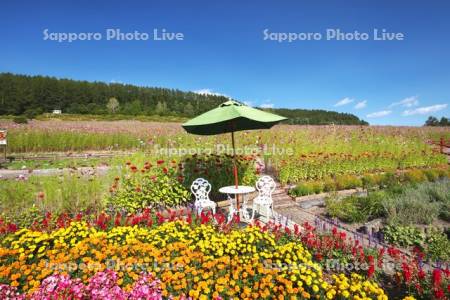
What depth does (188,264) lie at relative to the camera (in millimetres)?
2906

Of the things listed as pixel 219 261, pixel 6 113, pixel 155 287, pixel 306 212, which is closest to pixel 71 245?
pixel 155 287

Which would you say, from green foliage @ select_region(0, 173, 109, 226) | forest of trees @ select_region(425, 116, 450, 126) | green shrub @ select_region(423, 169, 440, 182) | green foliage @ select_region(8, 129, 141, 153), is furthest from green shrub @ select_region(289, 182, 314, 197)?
forest of trees @ select_region(425, 116, 450, 126)

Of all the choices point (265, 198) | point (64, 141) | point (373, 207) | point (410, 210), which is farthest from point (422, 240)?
point (64, 141)

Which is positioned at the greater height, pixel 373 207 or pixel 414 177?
pixel 414 177

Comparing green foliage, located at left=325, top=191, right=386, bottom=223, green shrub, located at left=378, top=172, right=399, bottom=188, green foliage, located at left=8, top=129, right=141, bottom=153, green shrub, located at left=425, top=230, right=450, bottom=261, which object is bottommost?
green shrub, located at left=425, top=230, right=450, bottom=261

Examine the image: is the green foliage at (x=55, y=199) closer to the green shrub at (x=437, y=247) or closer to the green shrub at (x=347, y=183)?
the green shrub at (x=437, y=247)

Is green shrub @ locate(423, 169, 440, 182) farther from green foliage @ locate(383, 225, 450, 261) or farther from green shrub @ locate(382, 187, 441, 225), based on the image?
green foliage @ locate(383, 225, 450, 261)

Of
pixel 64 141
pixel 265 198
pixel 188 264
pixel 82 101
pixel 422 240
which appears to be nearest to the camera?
pixel 188 264

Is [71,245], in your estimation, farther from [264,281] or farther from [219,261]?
[264,281]

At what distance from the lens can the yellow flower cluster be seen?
2555mm

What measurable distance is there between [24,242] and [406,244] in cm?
535

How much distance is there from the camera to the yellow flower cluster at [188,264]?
8.38 feet

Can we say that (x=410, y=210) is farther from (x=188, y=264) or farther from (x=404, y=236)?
(x=188, y=264)

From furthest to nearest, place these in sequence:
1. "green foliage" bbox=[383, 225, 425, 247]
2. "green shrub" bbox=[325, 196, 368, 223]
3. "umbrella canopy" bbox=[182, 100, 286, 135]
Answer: "green shrub" bbox=[325, 196, 368, 223] < "umbrella canopy" bbox=[182, 100, 286, 135] < "green foliage" bbox=[383, 225, 425, 247]
